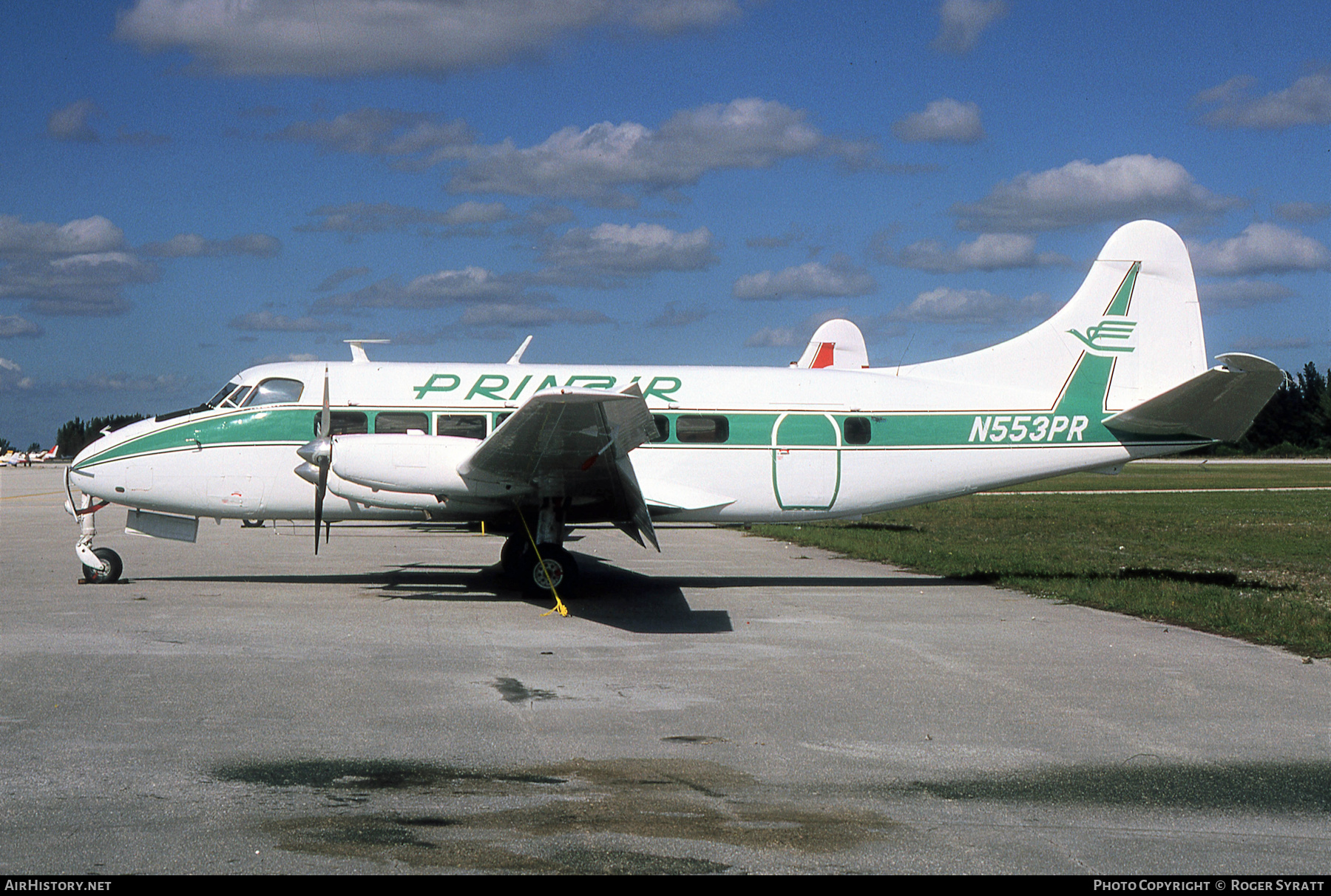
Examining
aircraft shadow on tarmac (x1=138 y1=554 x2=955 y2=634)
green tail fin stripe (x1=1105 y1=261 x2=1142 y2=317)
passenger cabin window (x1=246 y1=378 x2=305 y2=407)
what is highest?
green tail fin stripe (x1=1105 y1=261 x2=1142 y2=317)

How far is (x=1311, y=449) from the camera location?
104500mm

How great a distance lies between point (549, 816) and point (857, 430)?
1076 cm

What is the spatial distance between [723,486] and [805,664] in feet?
18.2

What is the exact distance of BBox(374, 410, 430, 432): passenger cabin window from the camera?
48.9ft

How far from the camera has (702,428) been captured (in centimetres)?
1534

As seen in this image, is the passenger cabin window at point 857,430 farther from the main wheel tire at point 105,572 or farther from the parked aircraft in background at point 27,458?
the parked aircraft in background at point 27,458

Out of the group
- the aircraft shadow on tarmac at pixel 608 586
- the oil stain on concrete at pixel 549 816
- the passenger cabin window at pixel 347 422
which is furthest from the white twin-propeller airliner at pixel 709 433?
the oil stain on concrete at pixel 549 816

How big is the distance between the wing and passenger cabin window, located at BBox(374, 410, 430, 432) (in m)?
1.87

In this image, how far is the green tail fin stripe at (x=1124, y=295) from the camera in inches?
634

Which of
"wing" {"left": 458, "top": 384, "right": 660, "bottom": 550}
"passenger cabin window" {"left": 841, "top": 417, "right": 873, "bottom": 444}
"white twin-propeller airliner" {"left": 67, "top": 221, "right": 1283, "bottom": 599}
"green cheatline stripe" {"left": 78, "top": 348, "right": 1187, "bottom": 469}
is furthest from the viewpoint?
"passenger cabin window" {"left": 841, "top": 417, "right": 873, "bottom": 444}

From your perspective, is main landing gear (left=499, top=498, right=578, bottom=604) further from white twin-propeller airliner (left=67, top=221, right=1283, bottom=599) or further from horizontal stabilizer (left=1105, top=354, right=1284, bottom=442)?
horizontal stabilizer (left=1105, top=354, right=1284, bottom=442)

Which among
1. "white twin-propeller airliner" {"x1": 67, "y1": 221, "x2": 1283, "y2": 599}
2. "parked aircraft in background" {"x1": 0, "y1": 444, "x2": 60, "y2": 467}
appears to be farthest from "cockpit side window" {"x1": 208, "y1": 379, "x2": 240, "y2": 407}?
"parked aircraft in background" {"x1": 0, "y1": 444, "x2": 60, "y2": 467}
